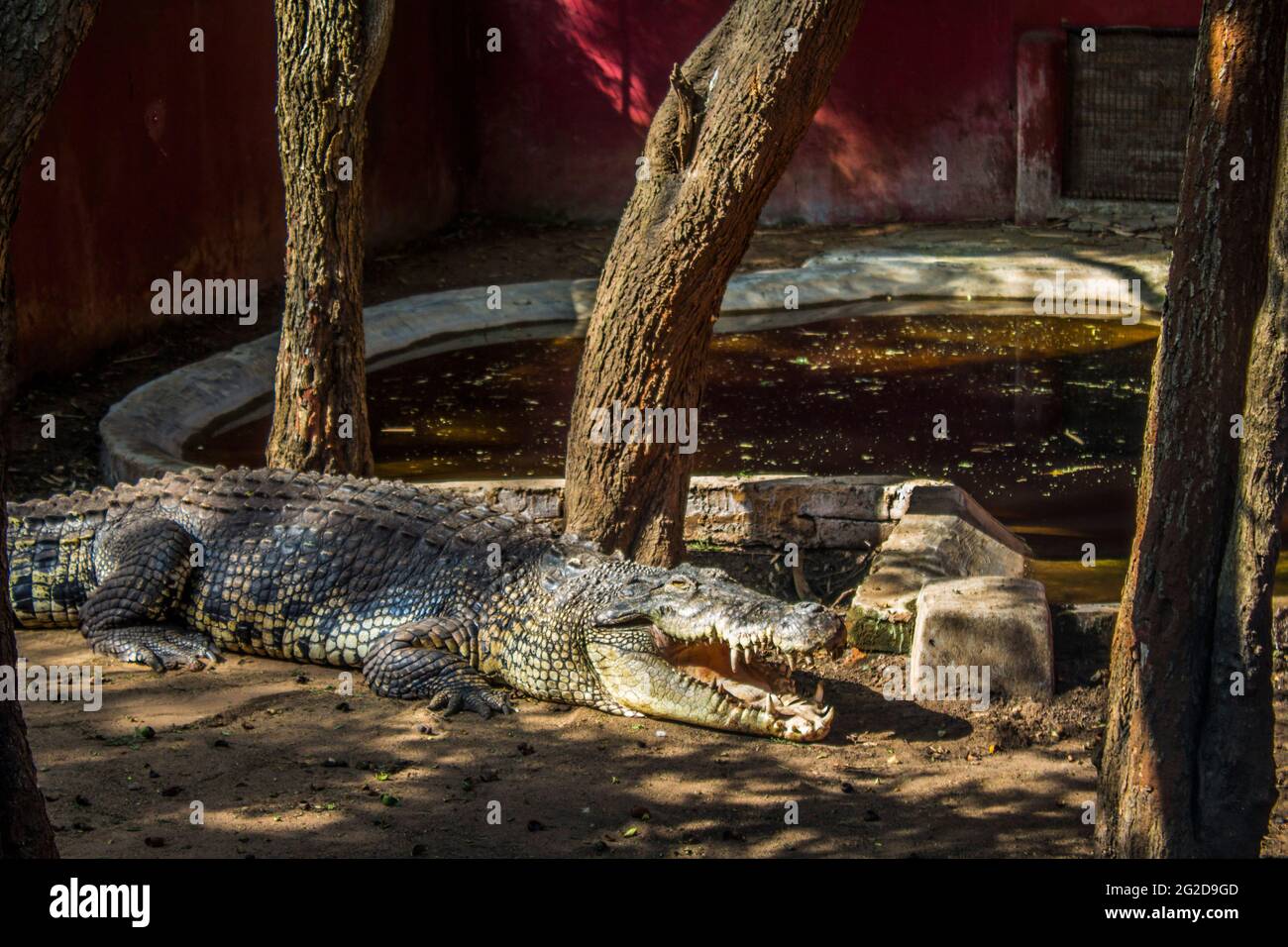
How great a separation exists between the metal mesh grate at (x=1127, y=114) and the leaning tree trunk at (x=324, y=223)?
9129 millimetres

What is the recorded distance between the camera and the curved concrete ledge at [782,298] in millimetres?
10945

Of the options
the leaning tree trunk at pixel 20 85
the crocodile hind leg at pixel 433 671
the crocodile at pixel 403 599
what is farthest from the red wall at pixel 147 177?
the leaning tree trunk at pixel 20 85

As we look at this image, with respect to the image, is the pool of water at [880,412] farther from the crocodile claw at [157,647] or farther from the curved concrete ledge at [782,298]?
the crocodile claw at [157,647]

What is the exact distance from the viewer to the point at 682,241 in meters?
6.03

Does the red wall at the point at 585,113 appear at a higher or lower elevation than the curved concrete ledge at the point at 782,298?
higher

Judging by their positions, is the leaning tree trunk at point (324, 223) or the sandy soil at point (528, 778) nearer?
the sandy soil at point (528, 778)

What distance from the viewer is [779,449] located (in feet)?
28.0

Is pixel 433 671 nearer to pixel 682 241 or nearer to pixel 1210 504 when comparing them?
pixel 682 241

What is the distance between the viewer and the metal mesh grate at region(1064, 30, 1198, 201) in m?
13.9

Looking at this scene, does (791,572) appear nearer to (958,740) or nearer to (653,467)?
(653,467)

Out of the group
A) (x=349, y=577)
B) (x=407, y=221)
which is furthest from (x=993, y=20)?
(x=349, y=577)

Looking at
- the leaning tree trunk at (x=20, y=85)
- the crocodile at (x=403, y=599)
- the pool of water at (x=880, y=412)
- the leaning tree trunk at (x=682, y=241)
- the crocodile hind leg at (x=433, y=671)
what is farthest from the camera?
the pool of water at (x=880, y=412)
